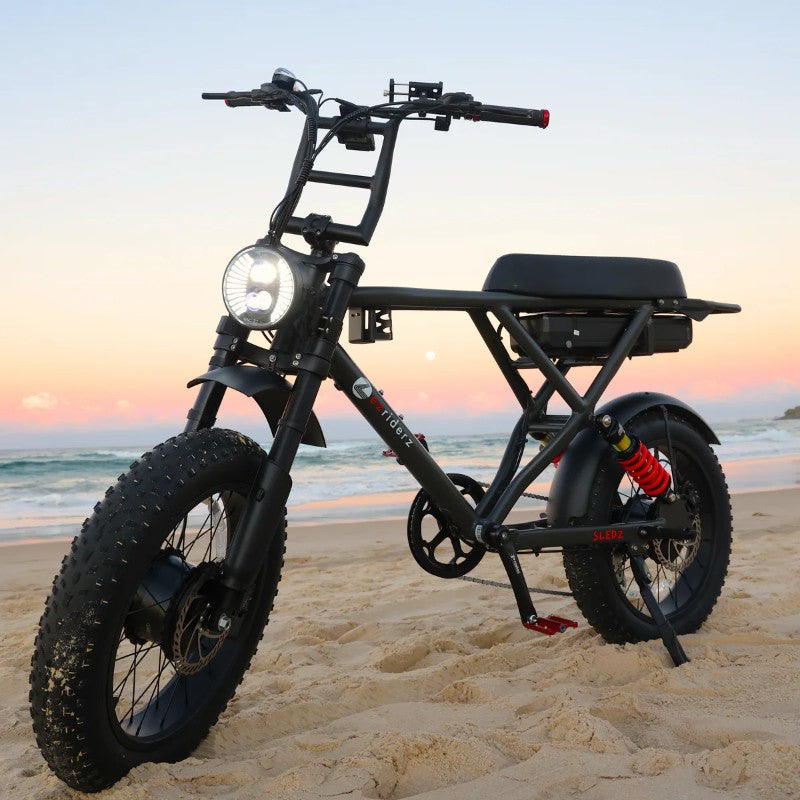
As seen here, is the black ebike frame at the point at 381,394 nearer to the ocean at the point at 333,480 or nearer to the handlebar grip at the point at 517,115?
the handlebar grip at the point at 517,115

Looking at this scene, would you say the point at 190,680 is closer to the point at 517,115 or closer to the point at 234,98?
the point at 234,98

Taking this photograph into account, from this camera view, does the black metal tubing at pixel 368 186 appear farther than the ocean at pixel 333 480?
No

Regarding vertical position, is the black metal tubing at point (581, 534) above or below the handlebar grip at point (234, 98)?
below

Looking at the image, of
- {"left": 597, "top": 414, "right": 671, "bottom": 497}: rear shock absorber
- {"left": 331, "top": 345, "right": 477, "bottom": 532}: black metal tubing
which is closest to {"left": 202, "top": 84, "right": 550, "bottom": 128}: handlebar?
{"left": 331, "top": 345, "right": 477, "bottom": 532}: black metal tubing

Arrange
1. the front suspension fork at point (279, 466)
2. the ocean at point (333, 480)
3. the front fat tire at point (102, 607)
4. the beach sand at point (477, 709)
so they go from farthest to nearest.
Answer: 1. the ocean at point (333, 480)
2. the front suspension fork at point (279, 466)
3. the beach sand at point (477, 709)
4. the front fat tire at point (102, 607)

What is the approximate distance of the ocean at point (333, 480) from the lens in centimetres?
991

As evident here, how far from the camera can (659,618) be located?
3197mm

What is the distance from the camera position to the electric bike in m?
2.08

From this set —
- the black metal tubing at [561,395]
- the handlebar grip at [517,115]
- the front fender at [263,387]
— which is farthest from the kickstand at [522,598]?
the handlebar grip at [517,115]

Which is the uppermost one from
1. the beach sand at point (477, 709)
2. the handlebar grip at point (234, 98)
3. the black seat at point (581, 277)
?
the handlebar grip at point (234, 98)

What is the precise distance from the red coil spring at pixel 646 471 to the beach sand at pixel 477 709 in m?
0.63

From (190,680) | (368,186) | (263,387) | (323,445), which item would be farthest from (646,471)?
(190,680)

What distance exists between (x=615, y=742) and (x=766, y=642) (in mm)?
1343

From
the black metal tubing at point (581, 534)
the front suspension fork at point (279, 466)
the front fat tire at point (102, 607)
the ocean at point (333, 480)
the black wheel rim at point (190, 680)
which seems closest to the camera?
the front fat tire at point (102, 607)
